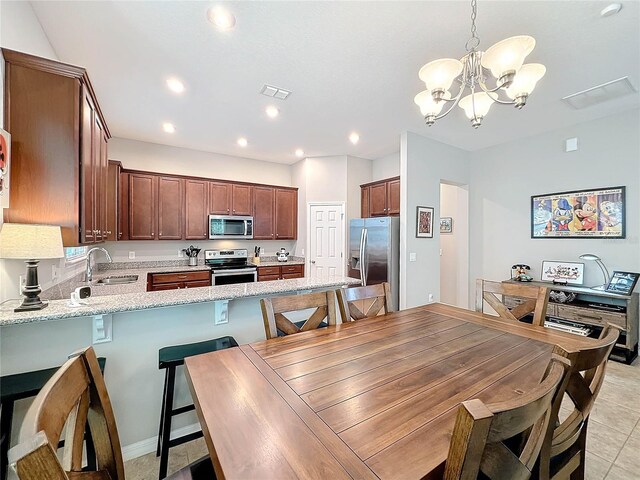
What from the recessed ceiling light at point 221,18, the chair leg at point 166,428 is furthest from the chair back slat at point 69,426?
the recessed ceiling light at point 221,18

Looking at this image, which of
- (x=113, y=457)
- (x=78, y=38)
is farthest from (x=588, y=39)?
(x=78, y=38)

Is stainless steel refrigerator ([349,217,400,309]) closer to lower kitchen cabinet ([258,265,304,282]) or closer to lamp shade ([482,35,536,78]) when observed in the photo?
lower kitchen cabinet ([258,265,304,282])

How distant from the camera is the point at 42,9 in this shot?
1.91 m

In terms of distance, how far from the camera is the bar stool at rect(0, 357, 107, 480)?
127 centimetres

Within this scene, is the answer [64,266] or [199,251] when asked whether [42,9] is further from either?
[199,251]

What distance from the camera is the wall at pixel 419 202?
4.03 m

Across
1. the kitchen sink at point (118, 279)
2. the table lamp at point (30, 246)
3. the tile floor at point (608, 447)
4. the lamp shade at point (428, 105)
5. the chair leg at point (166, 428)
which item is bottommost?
the tile floor at point (608, 447)

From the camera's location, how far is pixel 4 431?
1.27 m

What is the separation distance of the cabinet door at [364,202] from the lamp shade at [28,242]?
438 cm

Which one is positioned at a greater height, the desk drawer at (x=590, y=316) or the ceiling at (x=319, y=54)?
the ceiling at (x=319, y=54)

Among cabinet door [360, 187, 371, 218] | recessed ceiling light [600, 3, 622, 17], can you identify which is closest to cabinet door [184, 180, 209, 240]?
cabinet door [360, 187, 371, 218]

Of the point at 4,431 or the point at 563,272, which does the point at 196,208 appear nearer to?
the point at 4,431

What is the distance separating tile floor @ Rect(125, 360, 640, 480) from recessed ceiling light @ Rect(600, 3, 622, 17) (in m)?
2.99

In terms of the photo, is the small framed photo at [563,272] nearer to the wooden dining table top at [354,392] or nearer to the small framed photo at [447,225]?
→ the small framed photo at [447,225]
